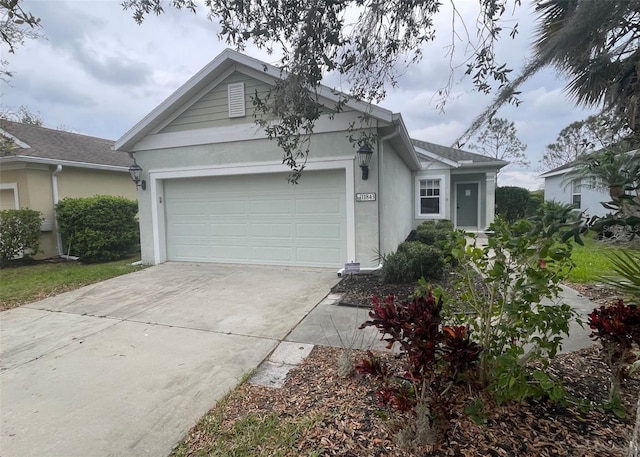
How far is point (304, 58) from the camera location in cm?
381

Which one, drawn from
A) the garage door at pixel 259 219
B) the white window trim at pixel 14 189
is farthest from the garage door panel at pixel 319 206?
the white window trim at pixel 14 189

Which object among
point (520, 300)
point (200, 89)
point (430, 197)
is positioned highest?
point (200, 89)

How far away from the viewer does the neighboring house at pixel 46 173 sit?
9414 mm

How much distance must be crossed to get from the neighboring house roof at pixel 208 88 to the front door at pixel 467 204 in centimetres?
842

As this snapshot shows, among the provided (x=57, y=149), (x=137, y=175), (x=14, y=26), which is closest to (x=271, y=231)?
(x=137, y=175)

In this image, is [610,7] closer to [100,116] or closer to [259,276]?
[259,276]

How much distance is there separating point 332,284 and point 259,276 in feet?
5.65

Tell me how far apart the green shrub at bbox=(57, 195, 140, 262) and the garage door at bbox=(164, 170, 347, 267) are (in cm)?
229

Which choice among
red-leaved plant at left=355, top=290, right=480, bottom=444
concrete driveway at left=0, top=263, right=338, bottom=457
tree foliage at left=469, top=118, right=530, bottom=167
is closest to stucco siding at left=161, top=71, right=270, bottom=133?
concrete driveway at left=0, top=263, right=338, bottom=457

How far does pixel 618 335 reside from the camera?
218 centimetres

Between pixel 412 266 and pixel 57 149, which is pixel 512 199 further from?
pixel 57 149

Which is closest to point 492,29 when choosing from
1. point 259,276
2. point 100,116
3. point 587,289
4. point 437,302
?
point 437,302

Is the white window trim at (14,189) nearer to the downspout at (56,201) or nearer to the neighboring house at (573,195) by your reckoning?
the downspout at (56,201)

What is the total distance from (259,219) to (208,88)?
10.9 ft
